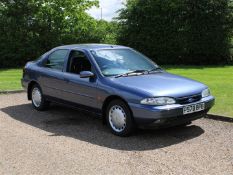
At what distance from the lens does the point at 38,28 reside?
24188mm

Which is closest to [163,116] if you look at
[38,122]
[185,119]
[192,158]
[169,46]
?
[185,119]

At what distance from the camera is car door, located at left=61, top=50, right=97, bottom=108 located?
8289 mm

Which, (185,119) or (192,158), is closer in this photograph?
(192,158)

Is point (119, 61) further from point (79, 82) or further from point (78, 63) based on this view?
point (78, 63)

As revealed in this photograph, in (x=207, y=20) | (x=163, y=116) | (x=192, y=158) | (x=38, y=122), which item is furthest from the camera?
(x=207, y=20)

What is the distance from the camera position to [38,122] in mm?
8992

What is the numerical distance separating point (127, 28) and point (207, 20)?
173 inches

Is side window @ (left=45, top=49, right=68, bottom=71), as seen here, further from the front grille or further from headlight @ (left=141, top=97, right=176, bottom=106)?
the front grille

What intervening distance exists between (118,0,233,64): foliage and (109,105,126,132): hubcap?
16628mm

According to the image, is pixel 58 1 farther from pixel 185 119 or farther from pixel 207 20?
pixel 185 119

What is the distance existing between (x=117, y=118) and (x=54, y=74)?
2.32 meters

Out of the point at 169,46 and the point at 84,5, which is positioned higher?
the point at 84,5

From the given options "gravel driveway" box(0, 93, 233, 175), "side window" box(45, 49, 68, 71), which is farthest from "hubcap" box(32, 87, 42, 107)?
"gravel driveway" box(0, 93, 233, 175)

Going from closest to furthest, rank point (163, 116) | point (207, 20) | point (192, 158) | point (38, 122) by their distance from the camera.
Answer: point (192, 158) < point (163, 116) < point (38, 122) < point (207, 20)
